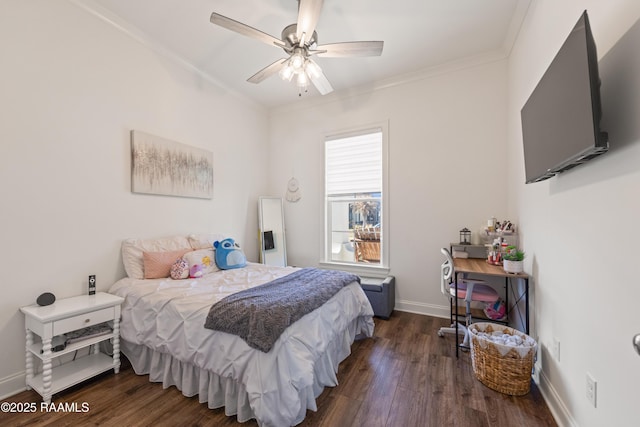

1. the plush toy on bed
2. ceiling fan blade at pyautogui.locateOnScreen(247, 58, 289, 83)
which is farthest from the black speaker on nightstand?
ceiling fan blade at pyautogui.locateOnScreen(247, 58, 289, 83)

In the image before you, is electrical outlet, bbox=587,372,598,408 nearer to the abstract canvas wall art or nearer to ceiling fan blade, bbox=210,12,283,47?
ceiling fan blade, bbox=210,12,283,47

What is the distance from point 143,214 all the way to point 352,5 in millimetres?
2717

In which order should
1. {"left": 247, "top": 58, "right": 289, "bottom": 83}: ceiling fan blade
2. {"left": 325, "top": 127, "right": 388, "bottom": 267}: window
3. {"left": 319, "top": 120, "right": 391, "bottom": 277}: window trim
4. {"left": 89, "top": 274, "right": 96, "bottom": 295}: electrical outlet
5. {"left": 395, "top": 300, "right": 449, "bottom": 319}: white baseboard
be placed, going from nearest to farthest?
{"left": 89, "top": 274, "right": 96, "bottom": 295}: electrical outlet < {"left": 247, "top": 58, "right": 289, "bottom": 83}: ceiling fan blade < {"left": 395, "top": 300, "right": 449, "bottom": 319}: white baseboard < {"left": 319, "top": 120, "right": 391, "bottom": 277}: window trim < {"left": 325, "top": 127, "right": 388, "bottom": 267}: window

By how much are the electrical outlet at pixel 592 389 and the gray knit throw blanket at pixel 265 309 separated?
1464mm

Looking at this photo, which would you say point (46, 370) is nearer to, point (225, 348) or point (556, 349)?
point (225, 348)

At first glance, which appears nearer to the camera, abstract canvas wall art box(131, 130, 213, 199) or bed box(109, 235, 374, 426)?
bed box(109, 235, 374, 426)

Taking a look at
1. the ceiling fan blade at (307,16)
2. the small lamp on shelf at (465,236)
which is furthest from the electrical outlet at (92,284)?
the small lamp on shelf at (465,236)

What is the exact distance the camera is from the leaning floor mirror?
Answer: 13.2ft

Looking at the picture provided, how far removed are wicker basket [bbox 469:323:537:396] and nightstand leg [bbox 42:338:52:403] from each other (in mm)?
2926

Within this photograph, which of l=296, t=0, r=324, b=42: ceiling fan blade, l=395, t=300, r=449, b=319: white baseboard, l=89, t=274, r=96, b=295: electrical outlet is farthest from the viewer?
l=395, t=300, r=449, b=319: white baseboard

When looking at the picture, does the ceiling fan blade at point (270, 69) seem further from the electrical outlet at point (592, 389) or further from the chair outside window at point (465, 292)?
the electrical outlet at point (592, 389)

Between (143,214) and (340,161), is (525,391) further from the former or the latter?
(143,214)

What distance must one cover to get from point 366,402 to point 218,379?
0.98 m

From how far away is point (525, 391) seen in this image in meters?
1.85
